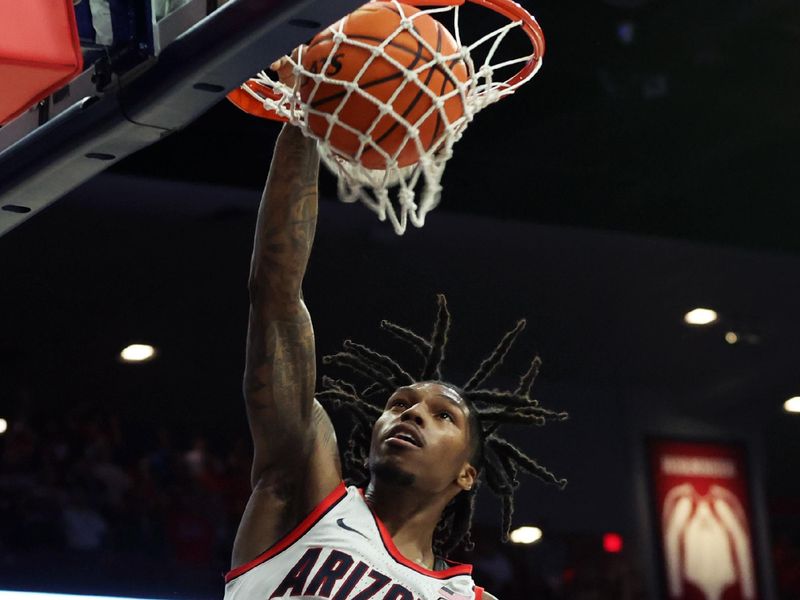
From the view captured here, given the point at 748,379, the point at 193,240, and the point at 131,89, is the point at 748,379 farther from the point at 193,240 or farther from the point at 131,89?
the point at 131,89

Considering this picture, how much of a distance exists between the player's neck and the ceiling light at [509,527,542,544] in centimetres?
267

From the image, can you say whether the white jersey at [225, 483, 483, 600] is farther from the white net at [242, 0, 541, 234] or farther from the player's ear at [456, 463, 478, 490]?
the white net at [242, 0, 541, 234]

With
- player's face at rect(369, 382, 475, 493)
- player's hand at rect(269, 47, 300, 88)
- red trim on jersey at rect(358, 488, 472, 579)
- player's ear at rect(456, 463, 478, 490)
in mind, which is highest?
player's hand at rect(269, 47, 300, 88)

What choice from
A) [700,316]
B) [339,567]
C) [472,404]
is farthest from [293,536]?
[700,316]

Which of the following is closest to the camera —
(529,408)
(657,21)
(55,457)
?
(529,408)

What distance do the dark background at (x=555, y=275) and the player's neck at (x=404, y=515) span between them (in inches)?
78.0

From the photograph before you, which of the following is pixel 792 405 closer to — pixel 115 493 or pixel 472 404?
pixel 115 493

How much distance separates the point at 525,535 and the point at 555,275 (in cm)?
114

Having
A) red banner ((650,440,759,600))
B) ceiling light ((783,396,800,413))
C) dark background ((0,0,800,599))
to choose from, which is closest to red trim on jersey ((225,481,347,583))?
dark background ((0,0,800,599))

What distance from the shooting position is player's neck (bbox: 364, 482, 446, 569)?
8.32 ft

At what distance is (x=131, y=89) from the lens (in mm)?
1687

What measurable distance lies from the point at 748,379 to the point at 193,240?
8.60ft

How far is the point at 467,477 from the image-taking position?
2682mm

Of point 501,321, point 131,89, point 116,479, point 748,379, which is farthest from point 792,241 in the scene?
point 131,89
